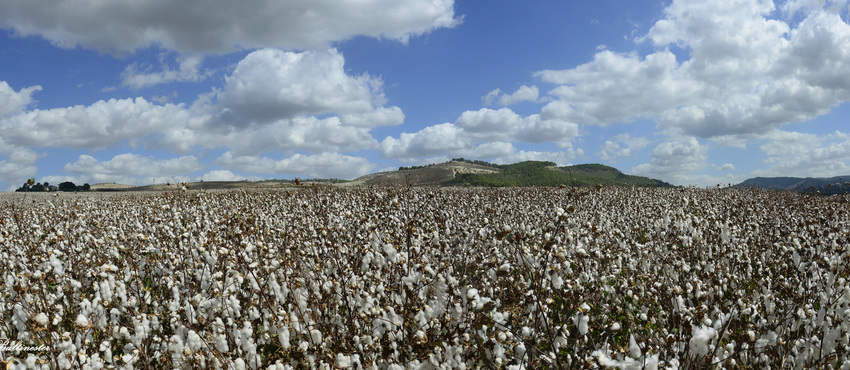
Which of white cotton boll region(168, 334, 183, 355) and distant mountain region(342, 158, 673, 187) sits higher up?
distant mountain region(342, 158, 673, 187)

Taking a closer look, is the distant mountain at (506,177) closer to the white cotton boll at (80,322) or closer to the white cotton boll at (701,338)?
the white cotton boll at (80,322)

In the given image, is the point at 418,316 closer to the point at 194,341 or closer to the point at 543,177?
the point at 194,341

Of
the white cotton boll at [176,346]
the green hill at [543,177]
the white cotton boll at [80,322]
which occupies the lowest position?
the white cotton boll at [176,346]

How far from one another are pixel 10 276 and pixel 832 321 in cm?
870

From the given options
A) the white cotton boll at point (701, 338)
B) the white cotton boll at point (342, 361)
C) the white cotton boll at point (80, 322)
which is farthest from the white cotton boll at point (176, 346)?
the white cotton boll at point (701, 338)

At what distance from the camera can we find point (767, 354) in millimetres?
3627

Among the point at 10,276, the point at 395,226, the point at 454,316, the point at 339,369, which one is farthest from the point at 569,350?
the point at 10,276

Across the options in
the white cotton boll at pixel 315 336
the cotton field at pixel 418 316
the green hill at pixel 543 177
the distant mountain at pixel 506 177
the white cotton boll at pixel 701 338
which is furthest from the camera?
the distant mountain at pixel 506 177

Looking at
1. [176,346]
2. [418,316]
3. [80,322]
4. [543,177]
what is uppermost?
[543,177]

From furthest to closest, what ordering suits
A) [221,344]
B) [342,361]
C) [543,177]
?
[543,177]
[221,344]
[342,361]

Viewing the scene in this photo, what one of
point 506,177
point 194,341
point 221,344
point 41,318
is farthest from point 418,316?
point 506,177

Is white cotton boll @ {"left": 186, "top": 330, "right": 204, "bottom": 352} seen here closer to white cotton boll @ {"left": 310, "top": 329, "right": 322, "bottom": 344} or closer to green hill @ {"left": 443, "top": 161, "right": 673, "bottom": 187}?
white cotton boll @ {"left": 310, "top": 329, "right": 322, "bottom": 344}

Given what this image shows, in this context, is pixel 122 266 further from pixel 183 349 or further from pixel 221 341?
pixel 221 341

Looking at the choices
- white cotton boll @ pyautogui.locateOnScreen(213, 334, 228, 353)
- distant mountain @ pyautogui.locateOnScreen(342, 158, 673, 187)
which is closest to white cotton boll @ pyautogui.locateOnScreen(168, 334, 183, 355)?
white cotton boll @ pyautogui.locateOnScreen(213, 334, 228, 353)
